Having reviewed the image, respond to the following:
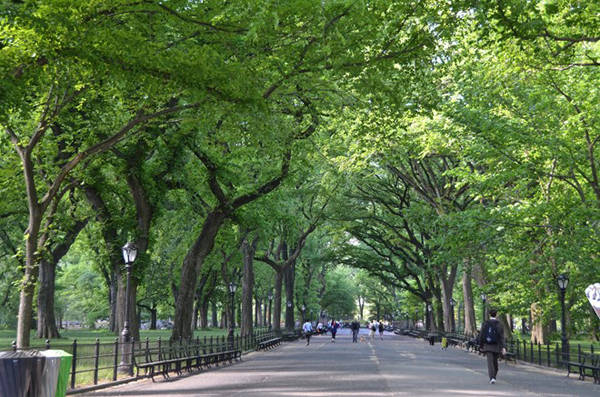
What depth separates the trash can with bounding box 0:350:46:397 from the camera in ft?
17.0

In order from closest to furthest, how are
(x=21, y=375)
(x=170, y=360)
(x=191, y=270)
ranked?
1. (x=21, y=375)
2. (x=170, y=360)
3. (x=191, y=270)

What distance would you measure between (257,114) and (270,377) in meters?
7.41

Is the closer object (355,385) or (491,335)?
(355,385)

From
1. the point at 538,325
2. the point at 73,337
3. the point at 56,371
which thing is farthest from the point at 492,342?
the point at 73,337

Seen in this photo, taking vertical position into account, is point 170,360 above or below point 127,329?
below

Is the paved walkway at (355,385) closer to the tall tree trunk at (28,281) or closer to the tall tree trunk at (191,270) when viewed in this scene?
the tall tree trunk at (28,281)

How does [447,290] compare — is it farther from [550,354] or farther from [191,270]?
[191,270]

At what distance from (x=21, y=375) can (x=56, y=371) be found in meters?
0.30

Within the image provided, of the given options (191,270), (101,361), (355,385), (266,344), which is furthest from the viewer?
(266,344)

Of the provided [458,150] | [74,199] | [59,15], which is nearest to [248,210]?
[74,199]

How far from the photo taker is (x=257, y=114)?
1506cm

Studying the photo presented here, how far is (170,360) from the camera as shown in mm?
19719

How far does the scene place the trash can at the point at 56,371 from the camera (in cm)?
535

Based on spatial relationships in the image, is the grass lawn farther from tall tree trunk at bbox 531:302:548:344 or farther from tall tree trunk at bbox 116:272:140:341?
tall tree trunk at bbox 531:302:548:344
